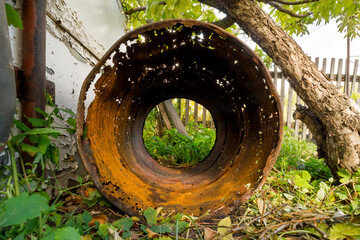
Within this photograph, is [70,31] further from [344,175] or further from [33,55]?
[344,175]

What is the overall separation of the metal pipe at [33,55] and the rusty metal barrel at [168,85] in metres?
0.25

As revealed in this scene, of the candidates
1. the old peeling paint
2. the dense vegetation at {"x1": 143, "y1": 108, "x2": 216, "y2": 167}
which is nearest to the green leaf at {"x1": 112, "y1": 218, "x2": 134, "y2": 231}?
the old peeling paint

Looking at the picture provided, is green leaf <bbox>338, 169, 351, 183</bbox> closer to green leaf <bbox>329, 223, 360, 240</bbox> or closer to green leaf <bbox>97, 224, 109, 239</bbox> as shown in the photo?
green leaf <bbox>329, 223, 360, 240</bbox>

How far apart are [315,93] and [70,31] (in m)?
1.92

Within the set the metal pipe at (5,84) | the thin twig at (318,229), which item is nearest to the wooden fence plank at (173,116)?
the thin twig at (318,229)

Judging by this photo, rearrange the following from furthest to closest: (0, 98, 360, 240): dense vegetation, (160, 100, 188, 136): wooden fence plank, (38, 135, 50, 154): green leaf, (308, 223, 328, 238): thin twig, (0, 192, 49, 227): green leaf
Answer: (160, 100, 188, 136): wooden fence plank < (308, 223, 328, 238): thin twig < (38, 135, 50, 154): green leaf < (0, 98, 360, 240): dense vegetation < (0, 192, 49, 227): green leaf

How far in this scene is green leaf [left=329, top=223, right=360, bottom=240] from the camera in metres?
0.86

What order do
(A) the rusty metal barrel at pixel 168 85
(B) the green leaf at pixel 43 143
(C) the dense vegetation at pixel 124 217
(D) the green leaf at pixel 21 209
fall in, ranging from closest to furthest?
(D) the green leaf at pixel 21 209, (C) the dense vegetation at pixel 124 217, (B) the green leaf at pixel 43 143, (A) the rusty metal barrel at pixel 168 85

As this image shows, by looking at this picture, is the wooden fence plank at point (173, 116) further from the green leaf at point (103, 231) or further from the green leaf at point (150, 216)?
the green leaf at point (103, 231)

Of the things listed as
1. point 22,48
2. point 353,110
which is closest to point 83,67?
point 22,48

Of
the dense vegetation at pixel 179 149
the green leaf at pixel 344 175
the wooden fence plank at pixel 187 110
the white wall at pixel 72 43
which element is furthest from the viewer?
the wooden fence plank at pixel 187 110

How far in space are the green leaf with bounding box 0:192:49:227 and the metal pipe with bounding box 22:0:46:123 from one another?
0.60 m

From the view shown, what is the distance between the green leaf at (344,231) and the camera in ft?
2.82

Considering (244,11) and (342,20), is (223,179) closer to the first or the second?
(244,11)
